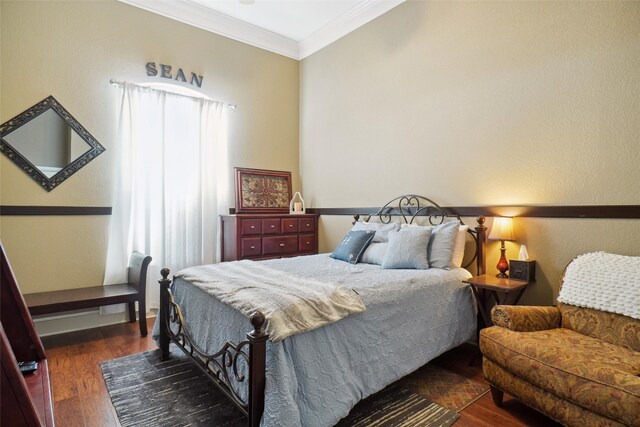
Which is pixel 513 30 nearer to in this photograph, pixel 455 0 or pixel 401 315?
pixel 455 0

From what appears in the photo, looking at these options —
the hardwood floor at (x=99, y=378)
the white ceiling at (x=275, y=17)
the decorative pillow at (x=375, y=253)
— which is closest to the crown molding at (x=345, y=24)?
the white ceiling at (x=275, y=17)

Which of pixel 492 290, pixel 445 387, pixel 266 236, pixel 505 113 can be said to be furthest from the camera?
pixel 266 236

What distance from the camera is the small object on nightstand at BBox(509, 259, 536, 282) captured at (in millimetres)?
2529

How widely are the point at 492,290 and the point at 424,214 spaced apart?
3.46ft

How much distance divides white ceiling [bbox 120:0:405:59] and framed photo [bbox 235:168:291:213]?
5.75 feet

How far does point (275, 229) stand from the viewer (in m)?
4.22

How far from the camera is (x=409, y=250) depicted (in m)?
2.81

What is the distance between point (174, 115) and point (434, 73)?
9.43 feet

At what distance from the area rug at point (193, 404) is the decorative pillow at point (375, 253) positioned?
106 cm

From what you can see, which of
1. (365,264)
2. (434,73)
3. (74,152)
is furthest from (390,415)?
(74,152)

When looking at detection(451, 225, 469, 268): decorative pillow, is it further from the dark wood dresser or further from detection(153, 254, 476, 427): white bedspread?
the dark wood dresser

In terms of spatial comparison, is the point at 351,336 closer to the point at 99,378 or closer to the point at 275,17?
the point at 99,378

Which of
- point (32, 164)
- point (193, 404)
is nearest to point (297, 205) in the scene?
point (32, 164)

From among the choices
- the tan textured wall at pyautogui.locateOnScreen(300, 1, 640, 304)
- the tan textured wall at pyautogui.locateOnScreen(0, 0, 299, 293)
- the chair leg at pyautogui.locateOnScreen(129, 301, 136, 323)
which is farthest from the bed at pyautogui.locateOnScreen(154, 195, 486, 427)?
the tan textured wall at pyautogui.locateOnScreen(0, 0, 299, 293)
